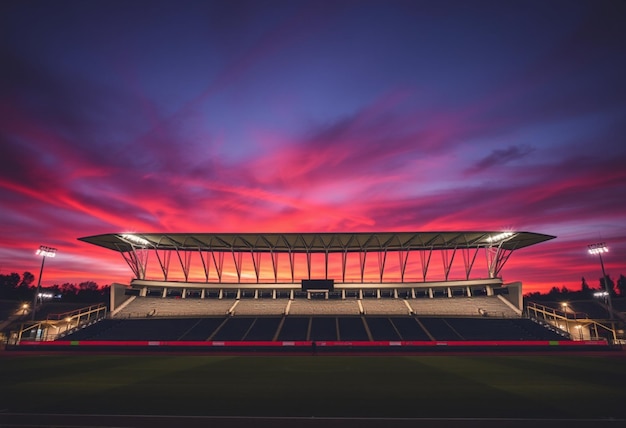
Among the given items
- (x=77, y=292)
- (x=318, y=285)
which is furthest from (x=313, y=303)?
(x=77, y=292)

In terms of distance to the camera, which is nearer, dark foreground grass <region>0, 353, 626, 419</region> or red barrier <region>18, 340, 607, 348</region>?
dark foreground grass <region>0, 353, 626, 419</region>

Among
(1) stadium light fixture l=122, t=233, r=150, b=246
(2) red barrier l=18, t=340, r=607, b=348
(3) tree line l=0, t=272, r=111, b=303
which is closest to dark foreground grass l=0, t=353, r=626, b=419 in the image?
(2) red barrier l=18, t=340, r=607, b=348

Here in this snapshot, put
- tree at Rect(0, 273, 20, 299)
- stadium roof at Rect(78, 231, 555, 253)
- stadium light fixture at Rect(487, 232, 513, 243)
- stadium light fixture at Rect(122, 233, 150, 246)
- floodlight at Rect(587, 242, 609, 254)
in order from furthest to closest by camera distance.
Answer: tree at Rect(0, 273, 20, 299)
stadium light fixture at Rect(122, 233, 150, 246)
stadium roof at Rect(78, 231, 555, 253)
stadium light fixture at Rect(487, 232, 513, 243)
floodlight at Rect(587, 242, 609, 254)

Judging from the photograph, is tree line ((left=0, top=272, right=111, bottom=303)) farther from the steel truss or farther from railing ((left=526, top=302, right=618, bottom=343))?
railing ((left=526, top=302, right=618, bottom=343))

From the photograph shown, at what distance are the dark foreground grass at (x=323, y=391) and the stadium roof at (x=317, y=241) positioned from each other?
112 feet

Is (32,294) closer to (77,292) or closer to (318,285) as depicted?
(77,292)

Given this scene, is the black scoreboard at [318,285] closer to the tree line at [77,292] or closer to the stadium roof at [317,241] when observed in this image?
the stadium roof at [317,241]

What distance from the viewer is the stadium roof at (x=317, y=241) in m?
56.6

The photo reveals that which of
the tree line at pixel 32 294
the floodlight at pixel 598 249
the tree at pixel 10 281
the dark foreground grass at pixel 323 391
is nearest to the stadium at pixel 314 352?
the dark foreground grass at pixel 323 391

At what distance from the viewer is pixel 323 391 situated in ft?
50.5

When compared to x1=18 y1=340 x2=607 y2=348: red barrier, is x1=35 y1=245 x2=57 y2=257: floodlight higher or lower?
higher

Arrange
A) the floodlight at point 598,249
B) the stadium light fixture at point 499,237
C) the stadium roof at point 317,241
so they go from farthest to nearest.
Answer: the stadium roof at point 317,241, the stadium light fixture at point 499,237, the floodlight at point 598,249

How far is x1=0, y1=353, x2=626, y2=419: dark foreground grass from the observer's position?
473 inches

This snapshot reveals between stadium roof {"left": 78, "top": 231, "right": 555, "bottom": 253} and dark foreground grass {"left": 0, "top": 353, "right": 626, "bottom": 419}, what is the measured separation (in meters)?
34.3
